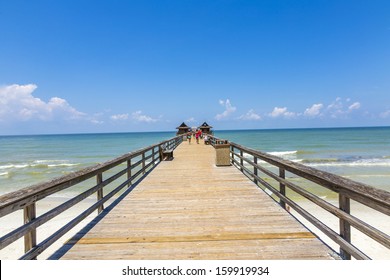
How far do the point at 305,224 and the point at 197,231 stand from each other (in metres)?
6.66

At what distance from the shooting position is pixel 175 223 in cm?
358

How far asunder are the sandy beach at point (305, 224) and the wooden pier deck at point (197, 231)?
12.5 ft


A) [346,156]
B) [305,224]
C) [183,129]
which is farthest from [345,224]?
[183,129]

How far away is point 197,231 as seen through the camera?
327cm

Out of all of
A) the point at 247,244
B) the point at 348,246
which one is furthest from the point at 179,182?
the point at 348,246

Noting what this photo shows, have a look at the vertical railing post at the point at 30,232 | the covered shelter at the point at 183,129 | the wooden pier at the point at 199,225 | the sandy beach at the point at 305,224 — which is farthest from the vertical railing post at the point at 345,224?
the covered shelter at the point at 183,129

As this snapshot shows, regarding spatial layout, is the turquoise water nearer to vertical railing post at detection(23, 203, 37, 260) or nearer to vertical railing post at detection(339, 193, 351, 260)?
vertical railing post at detection(339, 193, 351, 260)

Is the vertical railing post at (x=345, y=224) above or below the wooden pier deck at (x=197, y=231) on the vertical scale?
above

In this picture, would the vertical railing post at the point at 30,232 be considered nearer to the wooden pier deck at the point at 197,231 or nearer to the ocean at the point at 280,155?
the wooden pier deck at the point at 197,231

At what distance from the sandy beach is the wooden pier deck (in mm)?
3814

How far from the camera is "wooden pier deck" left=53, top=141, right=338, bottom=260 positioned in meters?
2.71

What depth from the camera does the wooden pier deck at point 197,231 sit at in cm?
271

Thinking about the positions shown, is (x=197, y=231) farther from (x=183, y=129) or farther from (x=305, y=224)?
(x=183, y=129)

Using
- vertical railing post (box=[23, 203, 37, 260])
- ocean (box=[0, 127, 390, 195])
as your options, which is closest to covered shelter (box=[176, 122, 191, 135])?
ocean (box=[0, 127, 390, 195])
